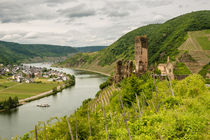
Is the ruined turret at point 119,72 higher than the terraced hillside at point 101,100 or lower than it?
higher

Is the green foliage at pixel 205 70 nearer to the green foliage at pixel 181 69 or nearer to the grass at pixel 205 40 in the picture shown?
the green foliage at pixel 181 69

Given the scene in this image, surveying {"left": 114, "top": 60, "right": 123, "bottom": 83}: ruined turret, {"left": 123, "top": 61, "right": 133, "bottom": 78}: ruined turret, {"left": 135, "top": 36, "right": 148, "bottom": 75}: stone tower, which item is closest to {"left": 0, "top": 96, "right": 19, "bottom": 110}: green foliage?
{"left": 114, "top": 60, "right": 123, "bottom": 83}: ruined turret

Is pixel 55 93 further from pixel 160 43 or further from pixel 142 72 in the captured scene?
pixel 160 43

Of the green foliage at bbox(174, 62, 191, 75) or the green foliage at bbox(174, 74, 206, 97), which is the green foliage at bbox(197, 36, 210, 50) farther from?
the green foliage at bbox(174, 74, 206, 97)

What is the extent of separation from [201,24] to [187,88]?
134 meters

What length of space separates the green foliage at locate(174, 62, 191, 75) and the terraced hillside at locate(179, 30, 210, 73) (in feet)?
7.30

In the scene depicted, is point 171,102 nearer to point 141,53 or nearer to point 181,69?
point 141,53

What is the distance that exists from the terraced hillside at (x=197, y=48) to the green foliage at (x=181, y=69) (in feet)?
7.30

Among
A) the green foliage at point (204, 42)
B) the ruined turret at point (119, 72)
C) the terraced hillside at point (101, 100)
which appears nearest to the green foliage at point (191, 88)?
the terraced hillside at point (101, 100)

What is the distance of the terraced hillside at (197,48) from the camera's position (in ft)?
314

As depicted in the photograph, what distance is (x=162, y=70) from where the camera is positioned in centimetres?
7000

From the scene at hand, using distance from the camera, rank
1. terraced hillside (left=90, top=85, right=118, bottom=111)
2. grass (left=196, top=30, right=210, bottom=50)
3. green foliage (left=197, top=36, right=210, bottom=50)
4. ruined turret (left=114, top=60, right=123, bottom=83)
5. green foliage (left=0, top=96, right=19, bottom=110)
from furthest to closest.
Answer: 1. grass (left=196, top=30, right=210, bottom=50)
2. green foliage (left=197, top=36, right=210, bottom=50)
3. ruined turret (left=114, top=60, right=123, bottom=83)
4. green foliage (left=0, top=96, right=19, bottom=110)
5. terraced hillside (left=90, top=85, right=118, bottom=111)

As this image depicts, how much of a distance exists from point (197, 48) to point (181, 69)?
28.3 meters

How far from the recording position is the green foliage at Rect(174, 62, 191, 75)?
89.6 meters
